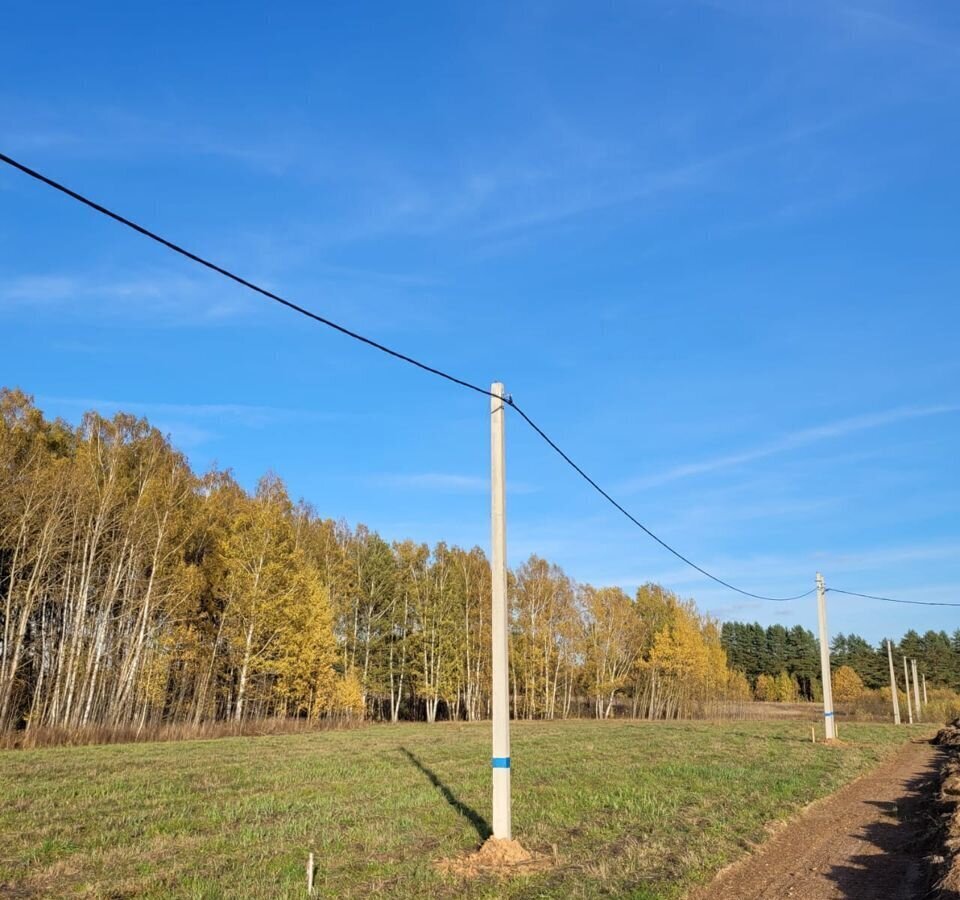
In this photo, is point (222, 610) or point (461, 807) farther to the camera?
point (222, 610)

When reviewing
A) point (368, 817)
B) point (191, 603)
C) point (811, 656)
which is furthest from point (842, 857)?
point (811, 656)

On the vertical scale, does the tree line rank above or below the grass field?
above

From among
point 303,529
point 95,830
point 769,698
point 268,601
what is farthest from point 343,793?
point 769,698

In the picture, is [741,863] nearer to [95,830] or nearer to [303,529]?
[95,830]

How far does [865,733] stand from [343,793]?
3433 centimetres

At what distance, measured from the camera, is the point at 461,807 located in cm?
1523

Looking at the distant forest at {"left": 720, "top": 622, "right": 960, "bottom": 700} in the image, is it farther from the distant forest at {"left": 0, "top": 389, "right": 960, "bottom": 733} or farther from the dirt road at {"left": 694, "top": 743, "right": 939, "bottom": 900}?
the dirt road at {"left": 694, "top": 743, "right": 939, "bottom": 900}

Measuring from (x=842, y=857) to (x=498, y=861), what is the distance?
507 centimetres

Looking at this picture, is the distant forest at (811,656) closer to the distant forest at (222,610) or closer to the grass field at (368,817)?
the distant forest at (222,610)

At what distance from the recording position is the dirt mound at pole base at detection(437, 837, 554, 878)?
33.4 feet

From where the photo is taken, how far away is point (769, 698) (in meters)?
132

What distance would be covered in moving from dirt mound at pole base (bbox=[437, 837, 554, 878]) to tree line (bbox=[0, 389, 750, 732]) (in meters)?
26.5

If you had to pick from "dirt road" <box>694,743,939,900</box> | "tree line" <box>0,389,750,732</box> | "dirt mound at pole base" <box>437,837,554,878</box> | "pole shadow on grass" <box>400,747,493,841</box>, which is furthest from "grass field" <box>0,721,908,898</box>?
"tree line" <box>0,389,750,732</box>

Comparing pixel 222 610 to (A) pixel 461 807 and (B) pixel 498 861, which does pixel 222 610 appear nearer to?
(A) pixel 461 807
